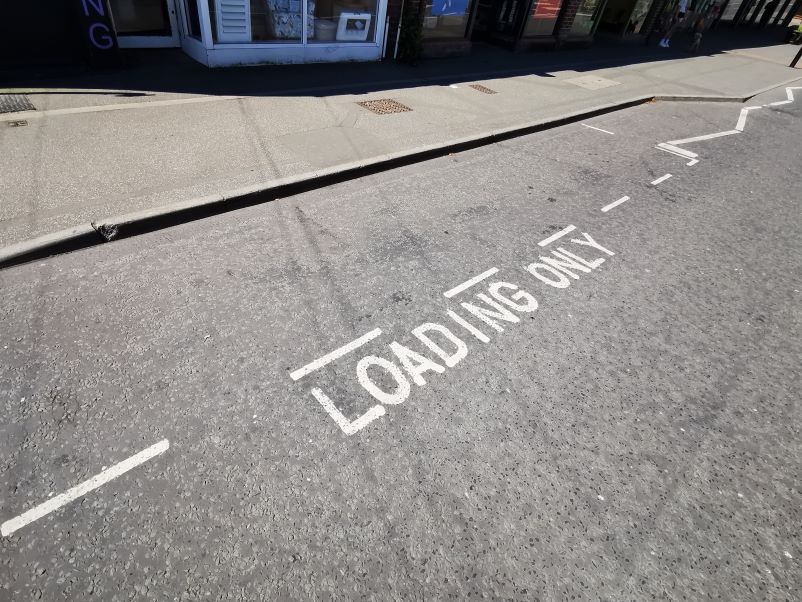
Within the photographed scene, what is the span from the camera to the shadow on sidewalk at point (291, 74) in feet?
26.7

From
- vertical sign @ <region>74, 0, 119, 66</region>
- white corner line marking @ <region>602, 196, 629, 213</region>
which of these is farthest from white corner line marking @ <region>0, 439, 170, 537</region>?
vertical sign @ <region>74, 0, 119, 66</region>

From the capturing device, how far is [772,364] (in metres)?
4.25

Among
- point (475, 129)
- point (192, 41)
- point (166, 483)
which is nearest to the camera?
point (166, 483)

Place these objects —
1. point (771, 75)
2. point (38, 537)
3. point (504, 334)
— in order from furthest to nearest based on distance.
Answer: point (771, 75)
point (504, 334)
point (38, 537)

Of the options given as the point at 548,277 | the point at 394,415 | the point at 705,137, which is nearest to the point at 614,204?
the point at 548,277

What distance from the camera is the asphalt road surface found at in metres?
2.50

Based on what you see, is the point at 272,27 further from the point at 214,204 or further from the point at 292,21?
the point at 214,204

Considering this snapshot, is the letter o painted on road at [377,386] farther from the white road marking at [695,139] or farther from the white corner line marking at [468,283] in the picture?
the white road marking at [695,139]

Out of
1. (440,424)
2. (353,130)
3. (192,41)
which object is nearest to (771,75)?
(353,130)

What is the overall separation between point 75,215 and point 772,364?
7.26 m

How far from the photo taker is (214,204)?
5.28 m

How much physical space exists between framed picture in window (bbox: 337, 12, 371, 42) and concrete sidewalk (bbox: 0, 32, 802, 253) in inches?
28.5

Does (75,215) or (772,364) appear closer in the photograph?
(772,364)

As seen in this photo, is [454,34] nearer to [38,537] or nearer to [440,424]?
[440,424]
